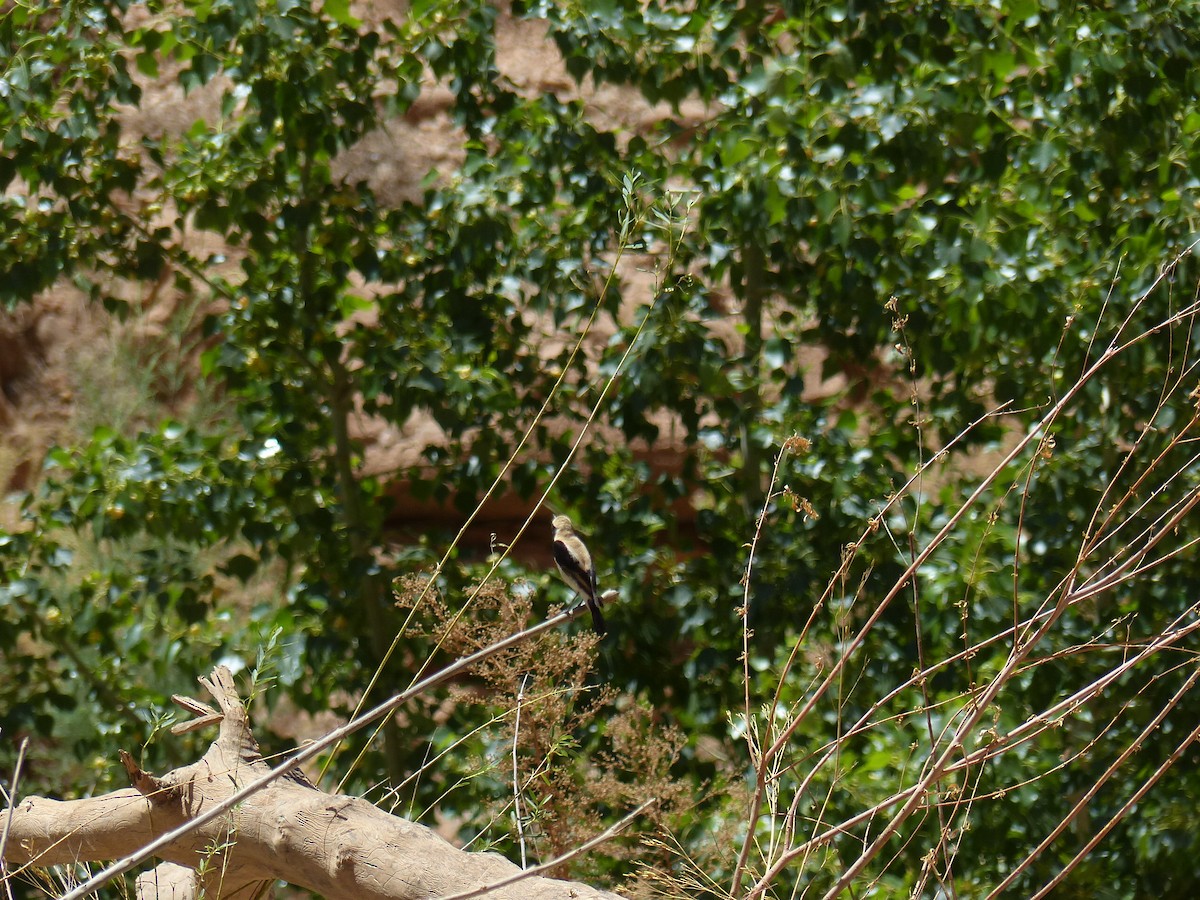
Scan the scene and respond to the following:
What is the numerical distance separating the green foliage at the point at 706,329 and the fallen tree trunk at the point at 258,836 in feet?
4.38

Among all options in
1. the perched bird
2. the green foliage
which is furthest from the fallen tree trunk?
the green foliage

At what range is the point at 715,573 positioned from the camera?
350 cm

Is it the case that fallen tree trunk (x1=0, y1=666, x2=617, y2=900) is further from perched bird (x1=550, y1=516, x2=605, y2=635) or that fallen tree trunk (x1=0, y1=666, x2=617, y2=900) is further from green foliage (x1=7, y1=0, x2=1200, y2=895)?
green foliage (x1=7, y1=0, x2=1200, y2=895)

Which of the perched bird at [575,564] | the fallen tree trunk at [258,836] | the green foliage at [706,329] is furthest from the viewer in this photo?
the green foliage at [706,329]

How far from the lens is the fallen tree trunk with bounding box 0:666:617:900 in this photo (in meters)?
1.77

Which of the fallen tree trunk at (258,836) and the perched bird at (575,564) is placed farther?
the perched bird at (575,564)

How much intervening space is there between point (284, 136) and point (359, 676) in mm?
1519

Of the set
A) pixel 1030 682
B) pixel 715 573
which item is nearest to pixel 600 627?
pixel 715 573

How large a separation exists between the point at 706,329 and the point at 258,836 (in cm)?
192

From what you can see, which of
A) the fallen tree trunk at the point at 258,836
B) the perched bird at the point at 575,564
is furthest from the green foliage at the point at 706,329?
the fallen tree trunk at the point at 258,836

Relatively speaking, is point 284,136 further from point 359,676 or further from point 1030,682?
point 1030,682

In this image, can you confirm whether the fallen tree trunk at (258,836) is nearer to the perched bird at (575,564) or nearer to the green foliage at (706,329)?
the perched bird at (575,564)

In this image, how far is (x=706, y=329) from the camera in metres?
3.39

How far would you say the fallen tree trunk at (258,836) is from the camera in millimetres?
1771
